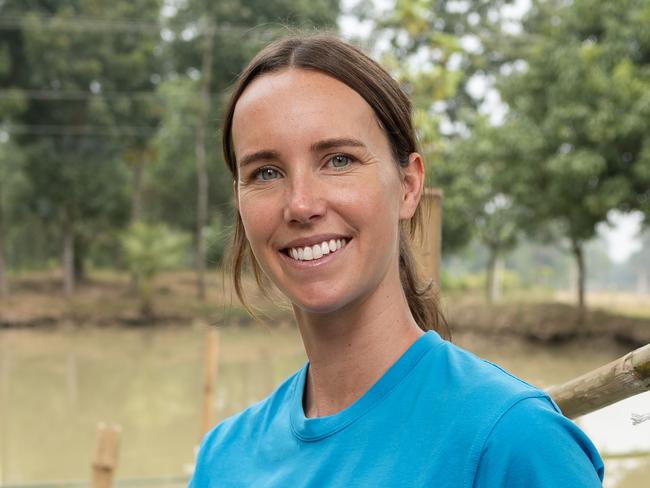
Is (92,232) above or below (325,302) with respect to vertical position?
below

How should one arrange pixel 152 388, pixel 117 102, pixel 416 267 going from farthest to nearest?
1. pixel 117 102
2. pixel 152 388
3. pixel 416 267

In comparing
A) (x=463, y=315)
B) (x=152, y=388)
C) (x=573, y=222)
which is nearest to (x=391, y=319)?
(x=152, y=388)

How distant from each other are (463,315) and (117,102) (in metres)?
8.67

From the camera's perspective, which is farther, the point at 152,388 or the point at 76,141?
the point at 76,141

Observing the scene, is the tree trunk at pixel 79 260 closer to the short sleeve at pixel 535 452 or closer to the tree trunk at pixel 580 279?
the tree trunk at pixel 580 279

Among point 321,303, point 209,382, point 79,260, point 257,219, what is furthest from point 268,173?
point 79,260

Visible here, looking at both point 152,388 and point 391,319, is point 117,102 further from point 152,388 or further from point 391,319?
point 391,319

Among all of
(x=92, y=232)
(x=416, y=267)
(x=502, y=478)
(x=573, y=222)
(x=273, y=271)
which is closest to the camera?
(x=502, y=478)

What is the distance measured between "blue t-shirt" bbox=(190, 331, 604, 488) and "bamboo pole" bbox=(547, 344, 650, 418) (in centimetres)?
11

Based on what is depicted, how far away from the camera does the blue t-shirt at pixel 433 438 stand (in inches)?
30.8

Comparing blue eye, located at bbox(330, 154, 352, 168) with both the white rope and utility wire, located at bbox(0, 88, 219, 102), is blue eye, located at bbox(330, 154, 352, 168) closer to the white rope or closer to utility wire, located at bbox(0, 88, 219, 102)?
the white rope

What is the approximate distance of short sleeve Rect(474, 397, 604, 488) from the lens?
0.77 meters

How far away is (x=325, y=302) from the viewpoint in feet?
3.26

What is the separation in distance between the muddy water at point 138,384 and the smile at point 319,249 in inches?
155
